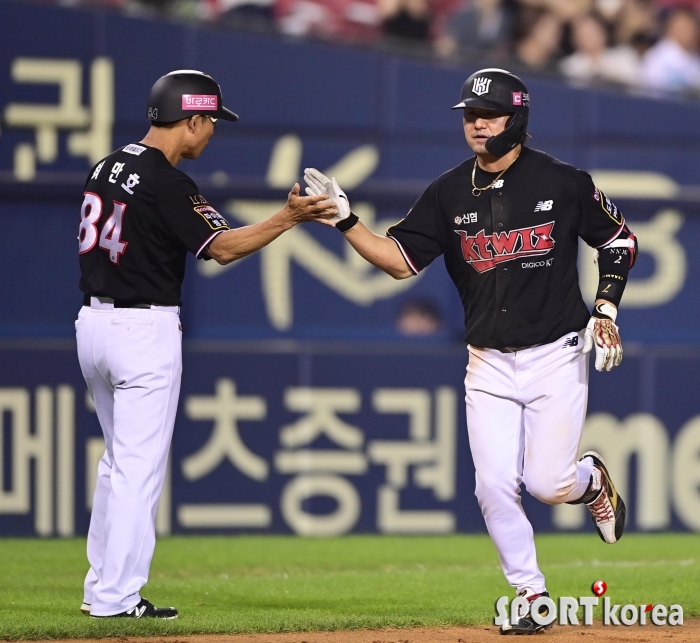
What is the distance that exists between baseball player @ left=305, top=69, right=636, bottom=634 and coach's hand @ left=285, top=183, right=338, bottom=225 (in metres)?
0.07

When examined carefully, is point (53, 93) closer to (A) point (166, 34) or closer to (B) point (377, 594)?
(A) point (166, 34)

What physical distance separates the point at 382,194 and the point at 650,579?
3.14 metres

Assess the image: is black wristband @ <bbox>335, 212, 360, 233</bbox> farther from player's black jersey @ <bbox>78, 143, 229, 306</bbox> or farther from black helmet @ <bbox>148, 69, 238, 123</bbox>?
black helmet @ <bbox>148, 69, 238, 123</bbox>

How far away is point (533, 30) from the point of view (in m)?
10.8

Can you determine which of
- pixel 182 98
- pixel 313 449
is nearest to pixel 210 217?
pixel 182 98

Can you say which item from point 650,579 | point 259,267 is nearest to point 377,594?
point 650,579

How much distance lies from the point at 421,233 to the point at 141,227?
111 centimetres

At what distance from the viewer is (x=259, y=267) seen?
27.4ft

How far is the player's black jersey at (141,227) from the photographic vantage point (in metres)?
4.91

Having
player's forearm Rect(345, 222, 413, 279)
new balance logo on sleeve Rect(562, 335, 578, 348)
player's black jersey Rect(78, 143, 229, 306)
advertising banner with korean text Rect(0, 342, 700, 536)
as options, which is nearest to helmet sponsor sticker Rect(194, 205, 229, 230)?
player's black jersey Rect(78, 143, 229, 306)

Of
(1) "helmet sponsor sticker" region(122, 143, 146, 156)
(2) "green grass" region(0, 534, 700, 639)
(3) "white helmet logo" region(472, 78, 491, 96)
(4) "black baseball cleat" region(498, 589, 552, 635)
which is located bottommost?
(2) "green grass" region(0, 534, 700, 639)

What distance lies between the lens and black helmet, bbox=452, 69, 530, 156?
197 inches

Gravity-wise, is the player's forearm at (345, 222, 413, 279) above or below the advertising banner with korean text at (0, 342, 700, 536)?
above

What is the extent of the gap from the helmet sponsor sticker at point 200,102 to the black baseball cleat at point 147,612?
187cm
